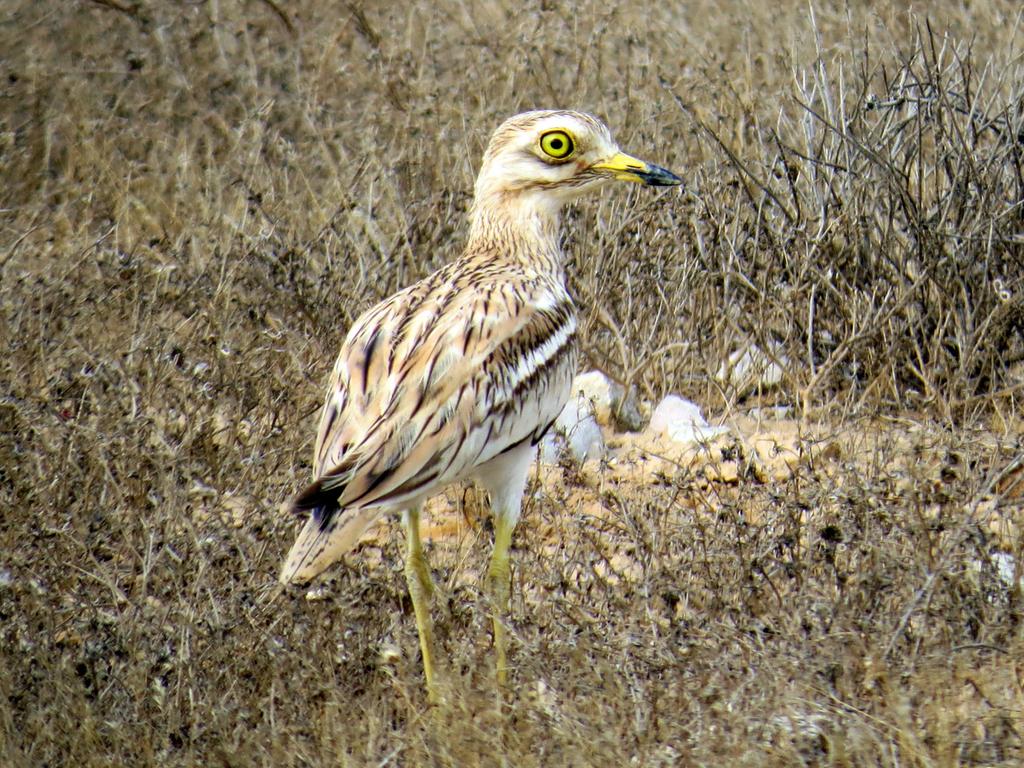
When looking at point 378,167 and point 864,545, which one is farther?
point 378,167

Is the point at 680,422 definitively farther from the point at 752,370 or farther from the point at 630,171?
the point at 630,171

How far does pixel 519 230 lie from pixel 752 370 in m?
1.28

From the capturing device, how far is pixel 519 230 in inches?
171

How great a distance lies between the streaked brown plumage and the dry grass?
1.00 feet

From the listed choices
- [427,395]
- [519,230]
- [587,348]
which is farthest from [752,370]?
[427,395]

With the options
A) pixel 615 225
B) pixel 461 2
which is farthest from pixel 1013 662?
pixel 461 2

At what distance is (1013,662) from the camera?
3279 millimetres

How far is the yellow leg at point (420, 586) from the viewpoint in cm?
392

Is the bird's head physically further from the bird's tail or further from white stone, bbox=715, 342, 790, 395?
the bird's tail

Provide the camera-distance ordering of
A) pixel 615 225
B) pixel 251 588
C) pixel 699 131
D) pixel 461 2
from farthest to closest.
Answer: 1. pixel 461 2
2. pixel 699 131
3. pixel 615 225
4. pixel 251 588

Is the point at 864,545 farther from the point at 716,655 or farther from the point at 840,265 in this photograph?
the point at 840,265

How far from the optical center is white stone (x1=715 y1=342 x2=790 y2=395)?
527 centimetres

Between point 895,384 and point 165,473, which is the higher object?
point 165,473

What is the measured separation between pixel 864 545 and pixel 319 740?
127cm
